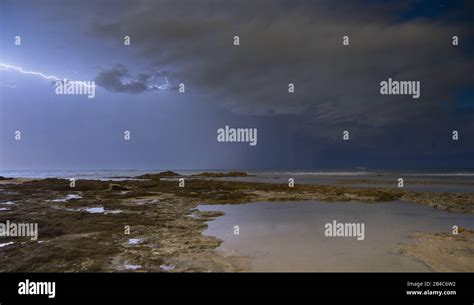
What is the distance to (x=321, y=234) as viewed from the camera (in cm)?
1166

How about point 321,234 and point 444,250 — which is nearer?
point 444,250

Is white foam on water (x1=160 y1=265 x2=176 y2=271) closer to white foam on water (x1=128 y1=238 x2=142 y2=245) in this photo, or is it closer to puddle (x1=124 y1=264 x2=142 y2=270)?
puddle (x1=124 y1=264 x2=142 y2=270)

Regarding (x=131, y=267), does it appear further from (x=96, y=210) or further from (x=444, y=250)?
(x=96, y=210)

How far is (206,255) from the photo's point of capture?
8641mm

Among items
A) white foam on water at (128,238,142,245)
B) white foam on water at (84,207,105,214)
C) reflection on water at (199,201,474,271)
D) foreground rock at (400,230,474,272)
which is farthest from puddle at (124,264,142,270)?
white foam on water at (84,207,105,214)

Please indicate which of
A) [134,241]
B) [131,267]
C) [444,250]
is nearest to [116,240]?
[134,241]

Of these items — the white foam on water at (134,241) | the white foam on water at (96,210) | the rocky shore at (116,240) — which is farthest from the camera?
the white foam on water at (96,210)

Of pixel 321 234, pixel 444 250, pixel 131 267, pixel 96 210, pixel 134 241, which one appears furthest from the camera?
pixel 96 210

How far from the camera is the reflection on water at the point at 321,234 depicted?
807cm

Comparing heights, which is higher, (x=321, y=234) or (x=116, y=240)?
(x=116, y=240)

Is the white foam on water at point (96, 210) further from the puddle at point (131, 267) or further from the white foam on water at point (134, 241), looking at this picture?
the puddle at point (131, 267)

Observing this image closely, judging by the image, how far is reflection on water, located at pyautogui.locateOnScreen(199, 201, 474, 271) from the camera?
26.5 feet

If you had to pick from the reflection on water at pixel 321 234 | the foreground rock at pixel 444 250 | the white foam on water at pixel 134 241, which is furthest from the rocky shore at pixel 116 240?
the foreground rock at pixel 444 250
